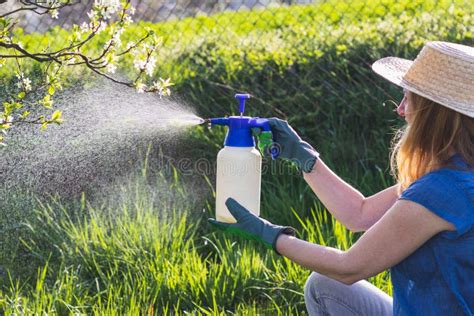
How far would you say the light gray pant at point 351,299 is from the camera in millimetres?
2537

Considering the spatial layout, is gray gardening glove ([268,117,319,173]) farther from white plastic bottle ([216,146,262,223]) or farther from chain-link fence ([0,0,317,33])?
chain-link fence ([0,0,317,33])

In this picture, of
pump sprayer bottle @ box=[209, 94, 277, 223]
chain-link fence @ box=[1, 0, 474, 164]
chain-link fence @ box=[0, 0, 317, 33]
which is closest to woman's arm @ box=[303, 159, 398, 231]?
pump sprayer bottle @ box=[209, 94, 277, 223]

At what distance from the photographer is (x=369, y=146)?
4.58 metres

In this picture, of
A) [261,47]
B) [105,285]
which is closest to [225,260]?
[105,285]

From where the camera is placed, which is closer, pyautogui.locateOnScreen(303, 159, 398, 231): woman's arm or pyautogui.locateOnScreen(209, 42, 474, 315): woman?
pyautogui.locateOnScreen(209, 42, 474, 315): woman

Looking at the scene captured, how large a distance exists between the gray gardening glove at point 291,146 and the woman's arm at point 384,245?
1.58 feet

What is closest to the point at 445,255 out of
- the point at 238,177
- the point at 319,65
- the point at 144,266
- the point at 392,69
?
the point at 392,69

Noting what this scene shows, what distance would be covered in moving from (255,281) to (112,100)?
168 centimetres

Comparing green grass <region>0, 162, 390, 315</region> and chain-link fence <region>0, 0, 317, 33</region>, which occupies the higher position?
chain-link fence <region>0, 0, 317, 33</region>

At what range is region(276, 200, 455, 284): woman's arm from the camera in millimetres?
2090

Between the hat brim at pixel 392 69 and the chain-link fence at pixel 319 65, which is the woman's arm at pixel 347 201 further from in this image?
the chain-link fence at pixel 319 65

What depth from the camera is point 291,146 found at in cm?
266

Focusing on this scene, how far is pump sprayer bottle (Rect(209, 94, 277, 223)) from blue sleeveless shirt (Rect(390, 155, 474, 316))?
1.94ft

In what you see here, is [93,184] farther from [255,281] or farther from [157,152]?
[255,281]
